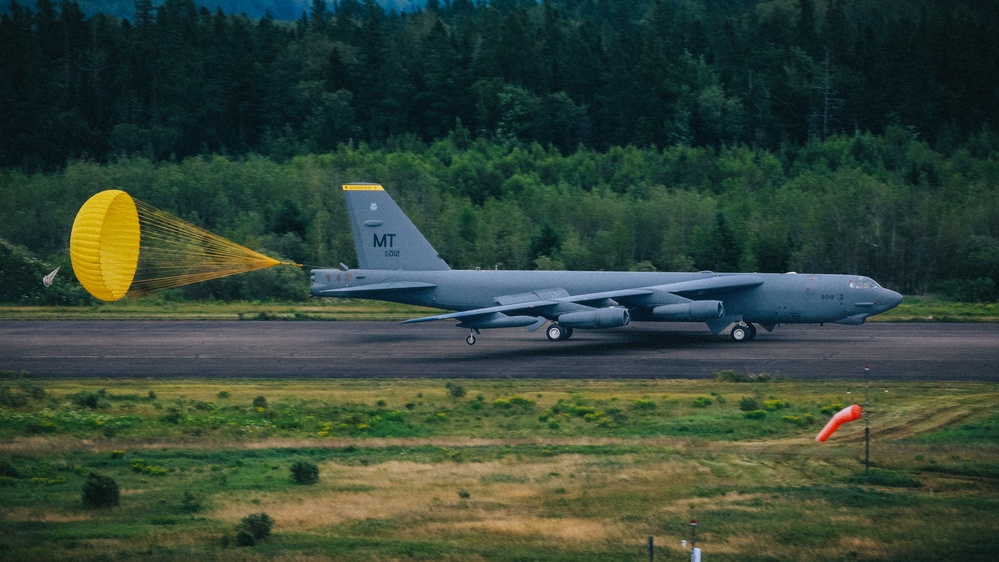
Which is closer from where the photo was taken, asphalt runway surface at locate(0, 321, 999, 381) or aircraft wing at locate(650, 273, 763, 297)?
asphalt runway surface at locate(0, 321, 999, 381)

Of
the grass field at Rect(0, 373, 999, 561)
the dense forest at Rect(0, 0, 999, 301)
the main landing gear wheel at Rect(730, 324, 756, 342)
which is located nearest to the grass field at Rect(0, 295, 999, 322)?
the dense forest at Rect(0, 0, 999, 301)

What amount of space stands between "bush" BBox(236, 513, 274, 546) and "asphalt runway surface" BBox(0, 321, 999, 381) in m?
14.8

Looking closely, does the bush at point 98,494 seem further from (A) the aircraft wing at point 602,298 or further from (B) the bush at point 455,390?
(A) the aircraft wing at point 602,298

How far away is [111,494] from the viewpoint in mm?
18344

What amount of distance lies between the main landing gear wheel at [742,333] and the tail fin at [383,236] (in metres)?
10.8

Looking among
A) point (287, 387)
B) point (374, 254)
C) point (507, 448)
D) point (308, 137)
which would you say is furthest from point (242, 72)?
point (507, 448)

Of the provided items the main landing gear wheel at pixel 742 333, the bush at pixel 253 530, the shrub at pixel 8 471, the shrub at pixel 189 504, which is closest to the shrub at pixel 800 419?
the bush at pixel 253 530

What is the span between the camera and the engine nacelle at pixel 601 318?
36375 millimetres

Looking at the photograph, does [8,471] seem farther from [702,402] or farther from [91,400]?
[702,402]

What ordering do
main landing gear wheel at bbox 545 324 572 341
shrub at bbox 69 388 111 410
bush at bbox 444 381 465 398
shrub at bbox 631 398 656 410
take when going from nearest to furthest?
shrub at bbox 631 398 656 410 < shrub at bbox 69 388 111 410 < bush at bbox 444 381 465 398 < main landing gear wheel at bbox 545 324 572 341

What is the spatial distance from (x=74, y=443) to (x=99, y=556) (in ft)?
28.0

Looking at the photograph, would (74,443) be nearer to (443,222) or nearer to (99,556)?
(99,556)

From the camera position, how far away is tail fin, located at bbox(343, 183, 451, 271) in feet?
133

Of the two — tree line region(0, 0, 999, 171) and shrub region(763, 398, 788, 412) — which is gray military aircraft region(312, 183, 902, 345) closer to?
shrub region(763, 398, 788, 412)
